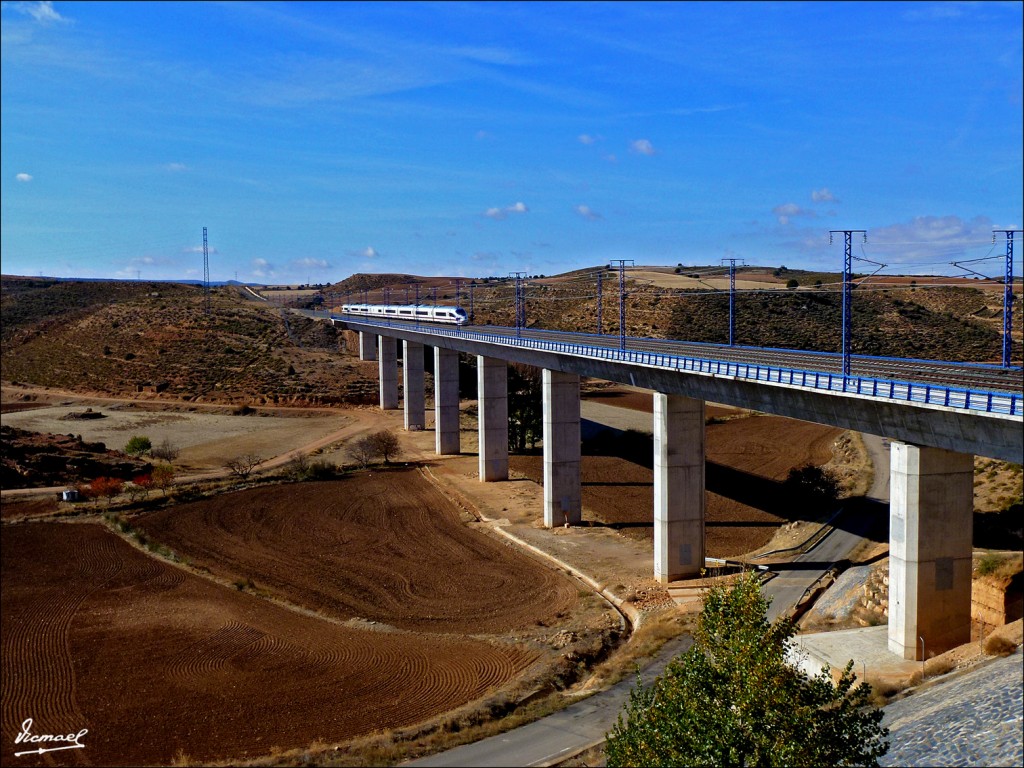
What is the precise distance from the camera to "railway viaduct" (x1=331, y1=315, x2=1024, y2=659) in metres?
21.9

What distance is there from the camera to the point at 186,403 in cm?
9250

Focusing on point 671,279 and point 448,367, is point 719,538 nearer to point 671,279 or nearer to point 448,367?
Result: point 448,367

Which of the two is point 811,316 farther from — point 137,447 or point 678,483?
point 137,447

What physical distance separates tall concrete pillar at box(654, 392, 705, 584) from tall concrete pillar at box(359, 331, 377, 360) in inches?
3166

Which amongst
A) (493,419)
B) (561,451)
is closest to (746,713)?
(561,451)

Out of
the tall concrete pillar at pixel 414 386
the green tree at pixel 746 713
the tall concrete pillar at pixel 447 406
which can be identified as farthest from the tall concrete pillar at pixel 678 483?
the tall concrete pillar at pixel 414 386

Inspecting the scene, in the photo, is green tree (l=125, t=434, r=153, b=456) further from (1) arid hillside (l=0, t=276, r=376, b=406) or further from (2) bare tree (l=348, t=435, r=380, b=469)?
(1) arid hillside (l=0, t=276, r=376, b=406)

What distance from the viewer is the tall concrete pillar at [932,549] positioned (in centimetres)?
2345

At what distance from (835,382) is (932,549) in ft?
17.2

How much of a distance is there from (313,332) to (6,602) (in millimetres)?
97738

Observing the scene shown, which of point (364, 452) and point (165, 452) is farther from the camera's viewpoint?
point (165, 452)

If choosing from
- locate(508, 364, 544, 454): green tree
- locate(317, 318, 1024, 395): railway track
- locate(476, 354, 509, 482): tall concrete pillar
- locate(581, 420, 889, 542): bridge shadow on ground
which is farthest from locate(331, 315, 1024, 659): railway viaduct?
locate(508, 364, 544, 454): green tree

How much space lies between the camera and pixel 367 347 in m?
113

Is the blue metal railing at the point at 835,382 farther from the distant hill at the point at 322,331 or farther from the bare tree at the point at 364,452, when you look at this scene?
the distant hill at the point at 322,331
